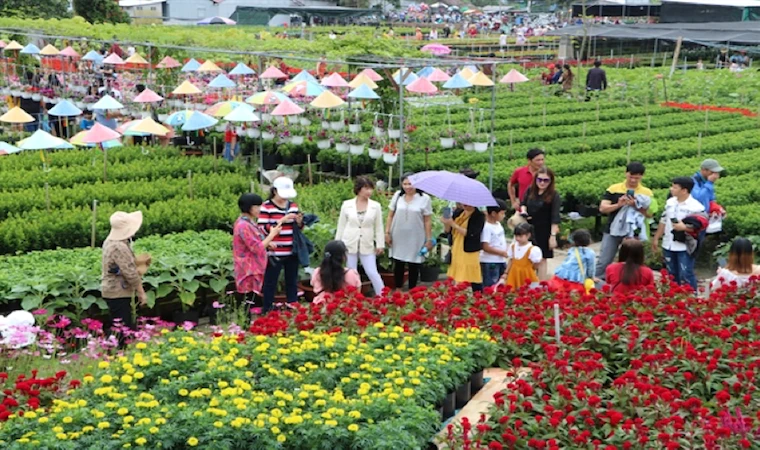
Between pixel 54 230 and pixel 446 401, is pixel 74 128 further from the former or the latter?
pixel 446 401

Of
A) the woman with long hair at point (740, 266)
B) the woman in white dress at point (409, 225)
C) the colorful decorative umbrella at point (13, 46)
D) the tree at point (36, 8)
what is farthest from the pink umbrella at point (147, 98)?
the tree at point (36, 8)

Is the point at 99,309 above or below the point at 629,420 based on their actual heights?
below

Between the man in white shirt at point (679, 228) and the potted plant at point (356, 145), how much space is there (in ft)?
21.7

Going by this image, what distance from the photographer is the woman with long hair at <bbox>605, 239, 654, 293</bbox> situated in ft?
29.7

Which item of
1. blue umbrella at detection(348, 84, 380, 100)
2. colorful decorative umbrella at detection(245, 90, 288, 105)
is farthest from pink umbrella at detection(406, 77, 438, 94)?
colorful decorative umbrella at detection(245, 90, 288, 105)

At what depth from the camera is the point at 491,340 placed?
8133 mm

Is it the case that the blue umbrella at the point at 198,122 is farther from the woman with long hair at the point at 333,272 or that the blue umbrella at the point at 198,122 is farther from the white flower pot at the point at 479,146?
the woman with long hair at the point at 333,272

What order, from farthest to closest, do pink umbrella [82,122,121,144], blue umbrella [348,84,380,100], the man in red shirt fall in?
blue umbrella [348,84,380,100] < pink umbrella [82,122,121,144] < the man in red shirt

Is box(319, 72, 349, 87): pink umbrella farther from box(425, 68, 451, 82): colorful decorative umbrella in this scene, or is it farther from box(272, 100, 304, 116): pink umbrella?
box(425, 68, 451, 82): colorful decorative umbrella

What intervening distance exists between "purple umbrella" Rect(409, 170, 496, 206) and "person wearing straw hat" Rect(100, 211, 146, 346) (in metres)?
2.88

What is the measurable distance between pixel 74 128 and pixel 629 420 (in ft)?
65.5

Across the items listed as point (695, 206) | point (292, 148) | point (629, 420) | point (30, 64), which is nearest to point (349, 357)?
point (629, 420)

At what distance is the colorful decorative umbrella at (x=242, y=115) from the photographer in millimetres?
15406

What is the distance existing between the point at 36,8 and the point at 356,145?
A: 26.2 m
